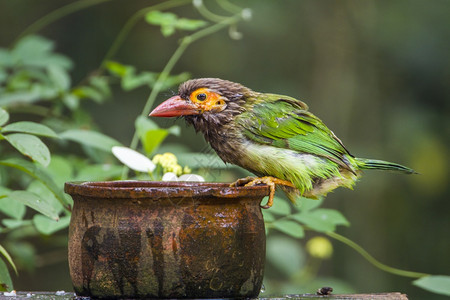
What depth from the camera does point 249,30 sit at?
659 centimetres

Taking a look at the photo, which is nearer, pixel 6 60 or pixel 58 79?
pixel 58 79

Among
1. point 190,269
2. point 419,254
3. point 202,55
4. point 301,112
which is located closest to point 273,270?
point 419,254

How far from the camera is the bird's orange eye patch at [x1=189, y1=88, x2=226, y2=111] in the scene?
8.41 feet

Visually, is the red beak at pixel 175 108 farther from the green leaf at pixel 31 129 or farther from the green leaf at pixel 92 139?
the green leaf at pixel 92 139

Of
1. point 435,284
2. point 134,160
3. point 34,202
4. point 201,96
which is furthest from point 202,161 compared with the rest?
point 435,284

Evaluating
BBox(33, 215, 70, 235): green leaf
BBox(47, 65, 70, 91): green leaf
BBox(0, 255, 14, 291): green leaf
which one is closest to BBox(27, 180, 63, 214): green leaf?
BBox(33, 215, 70, 235): green leaf

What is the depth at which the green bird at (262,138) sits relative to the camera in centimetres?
255

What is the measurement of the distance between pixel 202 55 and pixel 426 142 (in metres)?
2.10

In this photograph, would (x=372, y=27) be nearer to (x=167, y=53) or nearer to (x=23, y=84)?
(x=167, y=53)

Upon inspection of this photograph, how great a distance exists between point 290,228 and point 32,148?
1.00m

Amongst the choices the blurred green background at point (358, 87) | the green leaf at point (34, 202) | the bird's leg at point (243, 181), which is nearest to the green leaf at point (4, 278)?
the green leaf at point (34, 202)

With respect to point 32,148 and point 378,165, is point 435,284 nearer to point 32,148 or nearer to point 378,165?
point 378,165

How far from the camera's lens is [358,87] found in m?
6.25

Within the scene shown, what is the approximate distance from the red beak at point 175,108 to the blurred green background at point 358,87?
11.0ft
